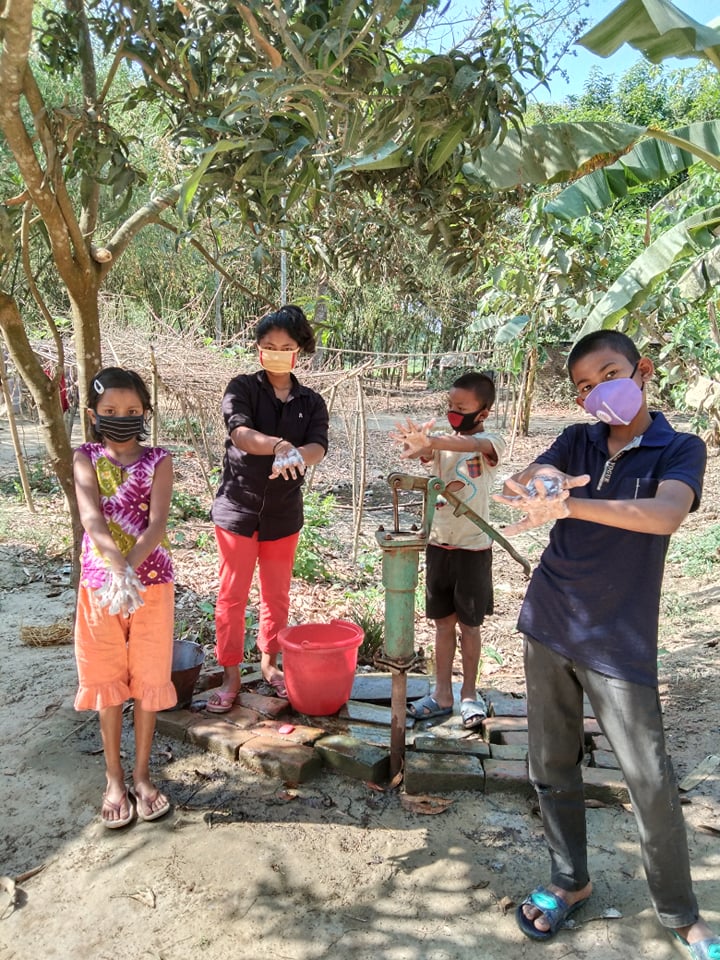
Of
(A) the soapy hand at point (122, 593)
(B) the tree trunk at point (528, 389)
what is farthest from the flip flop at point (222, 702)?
(B) the tree trunk at point (528, 389)

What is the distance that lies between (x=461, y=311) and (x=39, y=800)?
12.5 meters

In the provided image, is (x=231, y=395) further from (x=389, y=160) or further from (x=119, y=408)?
(x=389, y=160)

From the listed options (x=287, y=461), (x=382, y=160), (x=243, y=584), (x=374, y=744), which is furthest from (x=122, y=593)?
(x=382, y=160)

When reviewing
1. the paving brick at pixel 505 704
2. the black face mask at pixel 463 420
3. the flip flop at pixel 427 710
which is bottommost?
the paving brick at pixel 505 704

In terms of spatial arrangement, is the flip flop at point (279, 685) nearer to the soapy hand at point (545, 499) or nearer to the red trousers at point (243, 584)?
the red trousers at point (243, 584)

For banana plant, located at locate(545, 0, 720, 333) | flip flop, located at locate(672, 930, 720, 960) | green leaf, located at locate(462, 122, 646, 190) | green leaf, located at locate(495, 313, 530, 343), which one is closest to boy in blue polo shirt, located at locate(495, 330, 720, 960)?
flip flop, located at locate(672, 930, 720, 960)

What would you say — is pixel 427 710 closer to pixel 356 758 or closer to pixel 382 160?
pixel 356 758

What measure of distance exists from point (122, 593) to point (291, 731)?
3.37 ft

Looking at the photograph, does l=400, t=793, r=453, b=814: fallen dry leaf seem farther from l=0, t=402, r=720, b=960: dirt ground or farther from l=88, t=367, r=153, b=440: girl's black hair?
l=88, t=367, r=153, b=440: girl's black hair

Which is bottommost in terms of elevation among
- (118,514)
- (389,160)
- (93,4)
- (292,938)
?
(292,938)

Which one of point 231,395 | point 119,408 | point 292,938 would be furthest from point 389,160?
point 292,938

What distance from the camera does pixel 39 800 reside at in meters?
2.49

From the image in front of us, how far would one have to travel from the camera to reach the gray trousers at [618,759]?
174cm

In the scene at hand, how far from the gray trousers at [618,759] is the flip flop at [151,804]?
3.99 feet
